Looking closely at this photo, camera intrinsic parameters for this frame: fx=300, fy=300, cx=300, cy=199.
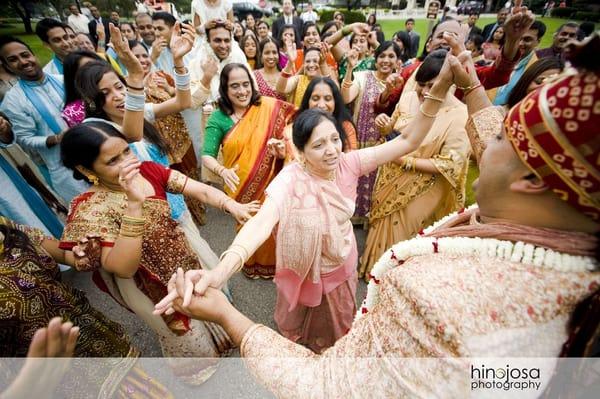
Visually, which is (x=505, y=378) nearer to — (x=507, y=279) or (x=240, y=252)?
(x=507, y=279)

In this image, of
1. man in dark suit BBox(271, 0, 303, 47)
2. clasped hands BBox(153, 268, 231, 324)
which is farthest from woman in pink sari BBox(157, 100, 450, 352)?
man in dark suit BBox(271, 0, 303, 47)

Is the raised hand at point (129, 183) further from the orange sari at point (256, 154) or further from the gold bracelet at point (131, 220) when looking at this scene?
the orange sari at point (256, 154)

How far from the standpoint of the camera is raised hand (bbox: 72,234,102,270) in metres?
1.26

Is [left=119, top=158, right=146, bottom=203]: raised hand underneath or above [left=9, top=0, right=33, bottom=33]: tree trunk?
underneath

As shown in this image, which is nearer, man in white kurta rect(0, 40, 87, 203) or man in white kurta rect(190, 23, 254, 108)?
man in white kurta rect(0, 40, 87, 203)

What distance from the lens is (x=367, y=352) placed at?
0.69m

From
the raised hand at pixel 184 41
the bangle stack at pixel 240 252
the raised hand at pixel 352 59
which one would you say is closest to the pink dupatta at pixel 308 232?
the bangle stack at pixel 240 252

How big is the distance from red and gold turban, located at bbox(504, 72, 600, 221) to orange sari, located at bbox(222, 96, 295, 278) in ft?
7.20

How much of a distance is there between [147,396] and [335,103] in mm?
2518

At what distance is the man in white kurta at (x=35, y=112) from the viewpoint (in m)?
2.53

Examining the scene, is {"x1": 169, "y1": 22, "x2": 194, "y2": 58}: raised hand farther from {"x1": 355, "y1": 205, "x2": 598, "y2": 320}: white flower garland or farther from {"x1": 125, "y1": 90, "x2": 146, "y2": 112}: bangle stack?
{"x1": 355, "y1": 205, "x2": 598, "y2": 320}: white flower garland

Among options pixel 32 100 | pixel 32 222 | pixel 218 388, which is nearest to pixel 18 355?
pixel 218 388

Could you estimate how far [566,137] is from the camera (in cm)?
54

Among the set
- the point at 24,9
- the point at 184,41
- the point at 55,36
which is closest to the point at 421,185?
the point at 184,41
